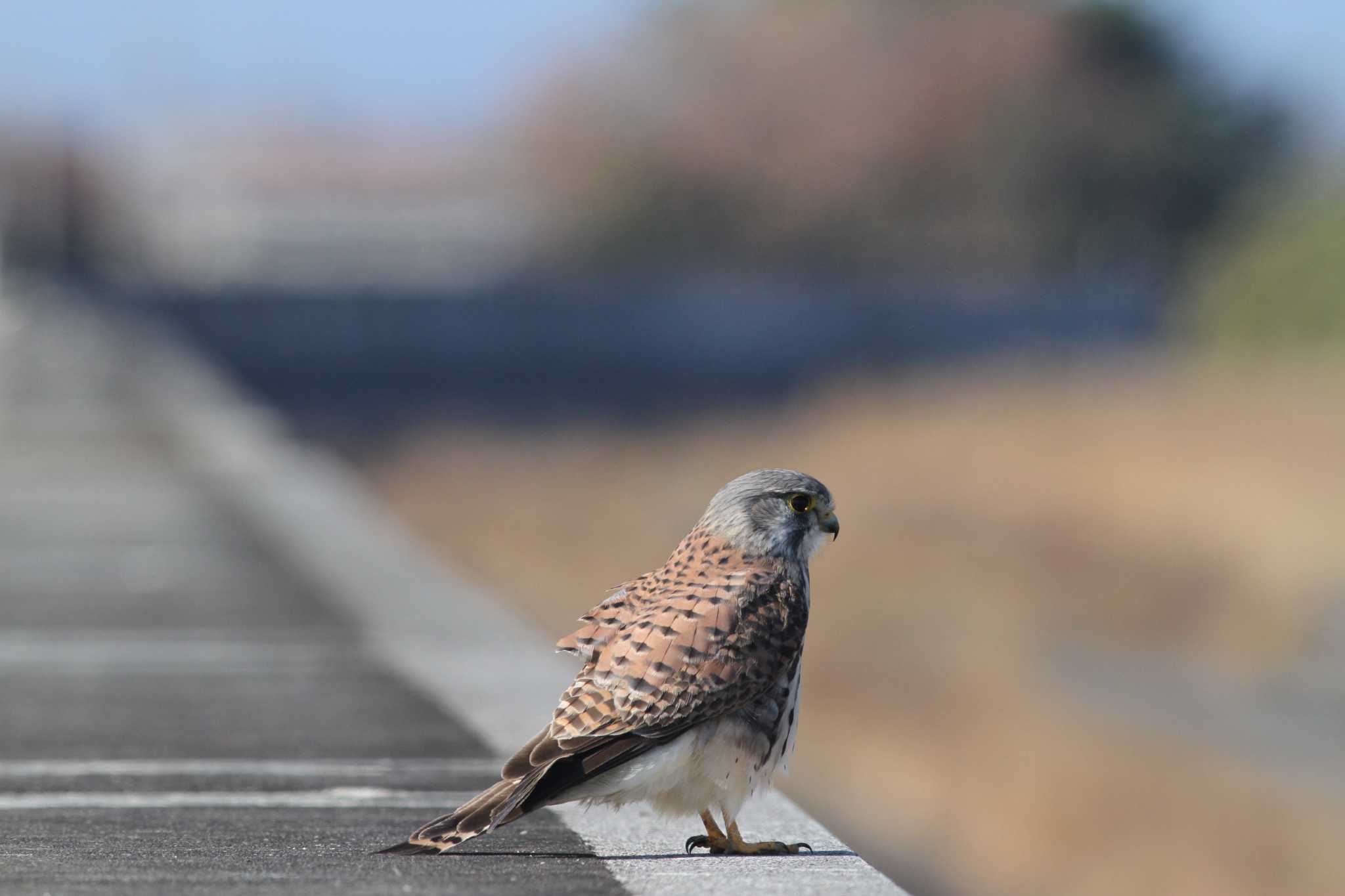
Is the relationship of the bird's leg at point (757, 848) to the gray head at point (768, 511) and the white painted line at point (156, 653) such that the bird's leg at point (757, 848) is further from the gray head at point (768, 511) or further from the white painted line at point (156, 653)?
the white painted line at point (156, 653)

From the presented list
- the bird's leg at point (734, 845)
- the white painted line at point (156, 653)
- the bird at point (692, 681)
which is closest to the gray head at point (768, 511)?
the bird at point (692, 681)

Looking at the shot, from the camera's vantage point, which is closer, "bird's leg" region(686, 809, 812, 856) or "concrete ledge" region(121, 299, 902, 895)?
"concrete ledge" region(121, 299, 902, 895)

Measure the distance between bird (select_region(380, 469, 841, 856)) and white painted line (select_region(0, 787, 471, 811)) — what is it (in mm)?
1184

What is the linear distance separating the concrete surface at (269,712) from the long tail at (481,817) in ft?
0.36

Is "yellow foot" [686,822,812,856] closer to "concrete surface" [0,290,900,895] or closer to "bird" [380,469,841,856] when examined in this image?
"concrete surface" [0,290,900,895]

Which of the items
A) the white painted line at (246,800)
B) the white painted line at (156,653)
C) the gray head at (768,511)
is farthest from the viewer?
the white painted line at (156,653)

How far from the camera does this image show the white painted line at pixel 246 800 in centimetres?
675

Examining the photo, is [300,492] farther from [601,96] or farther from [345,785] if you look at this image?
[601,96]

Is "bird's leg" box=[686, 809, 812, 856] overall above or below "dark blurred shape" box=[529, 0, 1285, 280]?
below

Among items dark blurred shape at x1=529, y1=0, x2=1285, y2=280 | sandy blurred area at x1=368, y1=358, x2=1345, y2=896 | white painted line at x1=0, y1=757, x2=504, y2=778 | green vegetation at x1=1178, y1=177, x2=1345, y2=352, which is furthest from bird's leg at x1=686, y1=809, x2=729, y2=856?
dark blurred shape at x1=529, y1=0, x2=1285, y2=280

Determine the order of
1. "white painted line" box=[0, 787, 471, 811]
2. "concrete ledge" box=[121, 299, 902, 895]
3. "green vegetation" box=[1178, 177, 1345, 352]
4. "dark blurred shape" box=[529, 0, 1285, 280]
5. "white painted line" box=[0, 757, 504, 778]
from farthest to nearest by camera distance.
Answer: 1. "dark blurred shape" box=[529, 0, 1285, 280]
2. "green vegetation" box=[1178, 177, 1345, 352]
3. "white painted line" box=[0, 757, 504, 778]
4. "white painted line" box=[0, 787, 471, 811]
5. "concrete ledge" box=[121, 299, 902, 895]

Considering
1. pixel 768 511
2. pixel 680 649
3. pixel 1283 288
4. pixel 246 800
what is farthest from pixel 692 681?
pixel 1283 288

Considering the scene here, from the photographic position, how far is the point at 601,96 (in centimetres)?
9825

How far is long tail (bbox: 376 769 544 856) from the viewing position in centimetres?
522
